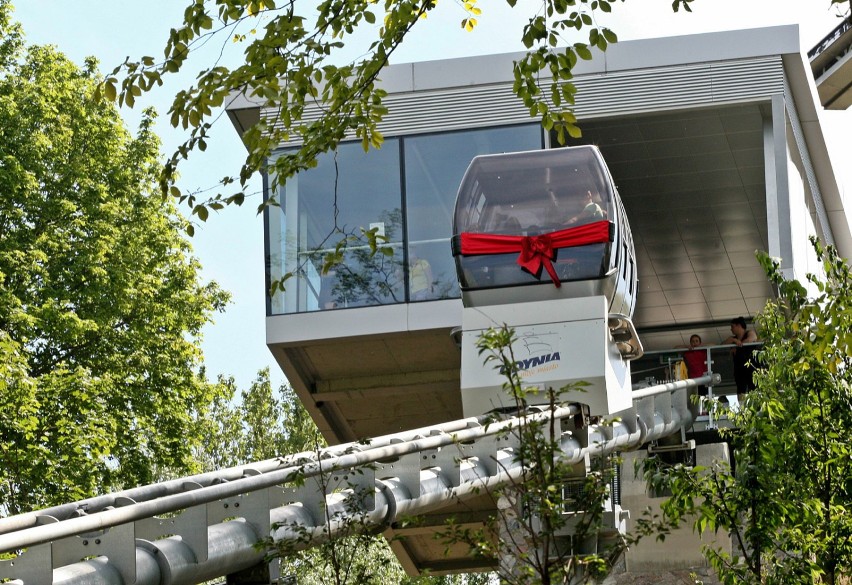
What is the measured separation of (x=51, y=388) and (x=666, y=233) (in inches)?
480

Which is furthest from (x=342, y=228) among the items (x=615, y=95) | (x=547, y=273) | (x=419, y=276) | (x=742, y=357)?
(x=547, y=273)

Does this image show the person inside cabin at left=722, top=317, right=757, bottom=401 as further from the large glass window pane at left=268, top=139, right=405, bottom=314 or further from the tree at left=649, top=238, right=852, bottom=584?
the tree at left=649, top=238, right=852, bottom=584

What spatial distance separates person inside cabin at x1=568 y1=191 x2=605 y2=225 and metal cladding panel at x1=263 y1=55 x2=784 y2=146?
636 cm

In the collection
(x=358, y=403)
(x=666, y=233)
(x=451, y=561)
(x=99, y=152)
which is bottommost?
(x=451, y=561)

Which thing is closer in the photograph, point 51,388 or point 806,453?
point 806,453

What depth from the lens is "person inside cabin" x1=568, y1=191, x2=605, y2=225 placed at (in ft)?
56.0

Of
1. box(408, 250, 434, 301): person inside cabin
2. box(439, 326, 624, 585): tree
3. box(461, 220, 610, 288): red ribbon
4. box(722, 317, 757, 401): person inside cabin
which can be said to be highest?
box(408, 250, 434, 301): person inside cabin

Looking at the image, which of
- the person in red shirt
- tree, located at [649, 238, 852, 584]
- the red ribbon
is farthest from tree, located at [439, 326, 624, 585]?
the person in red shirt

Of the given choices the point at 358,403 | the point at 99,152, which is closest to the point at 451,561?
the point at 358,403

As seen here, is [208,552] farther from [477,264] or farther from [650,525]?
[477,264]

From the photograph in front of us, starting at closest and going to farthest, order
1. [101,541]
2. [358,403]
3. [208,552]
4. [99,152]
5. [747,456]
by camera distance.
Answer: [101,541] < [208,552] < [747,456] < [358,403] < [99,152]

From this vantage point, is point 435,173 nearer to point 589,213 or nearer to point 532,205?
point 532,205

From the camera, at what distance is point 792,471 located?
1201 cm

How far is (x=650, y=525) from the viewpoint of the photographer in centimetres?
839
